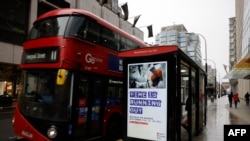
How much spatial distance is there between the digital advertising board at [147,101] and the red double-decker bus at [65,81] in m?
1.61

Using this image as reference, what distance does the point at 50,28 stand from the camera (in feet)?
28.0

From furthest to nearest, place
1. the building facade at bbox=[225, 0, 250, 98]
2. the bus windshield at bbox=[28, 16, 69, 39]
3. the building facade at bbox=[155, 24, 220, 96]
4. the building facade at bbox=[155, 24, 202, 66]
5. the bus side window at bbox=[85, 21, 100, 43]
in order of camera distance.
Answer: the building facade at bbox=[155, 24, 202, 66]
the building facade at bbox=[155, 24, 220, 96]
the building facade at bbox=[225, 0, 250, 98]
the bus side window at bbox=[85, 21, 100, 43]
the bus windshield at bbox=[28, 16, 69, 39]

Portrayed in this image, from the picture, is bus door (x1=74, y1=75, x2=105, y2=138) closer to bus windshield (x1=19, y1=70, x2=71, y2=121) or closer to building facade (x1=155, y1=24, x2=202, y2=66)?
bus windshield (x1=19, y1=70, x2=71, y2=121)

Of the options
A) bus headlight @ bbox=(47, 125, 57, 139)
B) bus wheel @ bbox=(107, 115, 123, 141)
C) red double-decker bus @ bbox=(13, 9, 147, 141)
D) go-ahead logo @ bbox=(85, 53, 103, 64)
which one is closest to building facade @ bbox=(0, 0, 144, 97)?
bus wheel @ bbox=(107, 115, 123, 141)

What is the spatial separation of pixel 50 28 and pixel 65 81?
6.27 feet

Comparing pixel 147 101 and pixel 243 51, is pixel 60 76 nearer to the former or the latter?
pixel 147 101

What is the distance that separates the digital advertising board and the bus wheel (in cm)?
252

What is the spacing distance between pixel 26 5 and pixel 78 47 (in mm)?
20388

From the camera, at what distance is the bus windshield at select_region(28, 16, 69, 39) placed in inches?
327

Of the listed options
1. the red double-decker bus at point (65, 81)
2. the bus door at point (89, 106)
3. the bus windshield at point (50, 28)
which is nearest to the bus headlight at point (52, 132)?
the red double-decker bus at point (65, 81)

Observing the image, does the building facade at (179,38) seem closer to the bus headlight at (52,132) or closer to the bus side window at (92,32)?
the bus side window at (92,32)

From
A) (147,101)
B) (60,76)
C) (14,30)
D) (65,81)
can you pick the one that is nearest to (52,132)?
(65,81)

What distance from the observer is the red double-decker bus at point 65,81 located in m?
7.62

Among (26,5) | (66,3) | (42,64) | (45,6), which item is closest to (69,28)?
(42,64)
